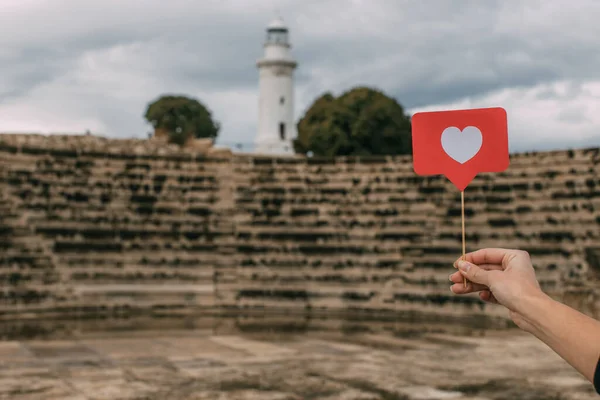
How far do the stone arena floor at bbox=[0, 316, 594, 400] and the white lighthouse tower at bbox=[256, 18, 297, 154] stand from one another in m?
47.1

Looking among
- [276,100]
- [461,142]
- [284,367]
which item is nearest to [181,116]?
[276,100]

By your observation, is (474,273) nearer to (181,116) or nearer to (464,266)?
(464,266)

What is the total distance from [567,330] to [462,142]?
0.90 meters

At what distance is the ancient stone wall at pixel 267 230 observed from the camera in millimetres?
13875

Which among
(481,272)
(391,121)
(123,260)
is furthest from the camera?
(391,121)

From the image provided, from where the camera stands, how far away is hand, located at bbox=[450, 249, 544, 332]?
Result: 1842mm

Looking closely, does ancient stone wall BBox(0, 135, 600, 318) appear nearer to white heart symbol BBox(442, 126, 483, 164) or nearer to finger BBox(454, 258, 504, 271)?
white heart symbol BBox(442, 126, 483, 164)

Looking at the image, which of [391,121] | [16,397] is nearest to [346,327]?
[16,397]

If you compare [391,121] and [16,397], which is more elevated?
[391,121]

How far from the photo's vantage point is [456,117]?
7.86 feet

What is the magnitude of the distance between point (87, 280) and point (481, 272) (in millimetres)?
Answer: 13269

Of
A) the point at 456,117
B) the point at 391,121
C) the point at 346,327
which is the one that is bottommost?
the point at 346,327

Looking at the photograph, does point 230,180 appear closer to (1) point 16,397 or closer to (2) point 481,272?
(1) point 16,397

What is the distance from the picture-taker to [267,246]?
1550cm
